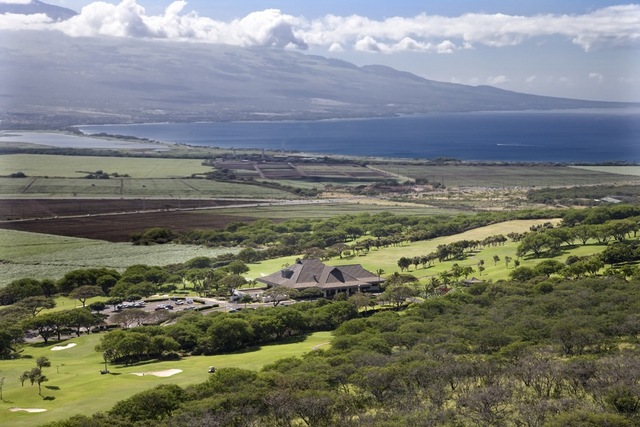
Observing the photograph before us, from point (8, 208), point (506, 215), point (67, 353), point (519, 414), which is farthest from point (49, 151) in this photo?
point (519, 414)

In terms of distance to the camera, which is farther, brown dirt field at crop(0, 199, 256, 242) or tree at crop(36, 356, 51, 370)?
brown dirt field at crop(0, 199, 256, 242)

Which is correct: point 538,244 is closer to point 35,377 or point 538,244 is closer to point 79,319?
point 79,319

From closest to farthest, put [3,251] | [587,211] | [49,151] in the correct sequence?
[3,251], [587,211], [49,151]

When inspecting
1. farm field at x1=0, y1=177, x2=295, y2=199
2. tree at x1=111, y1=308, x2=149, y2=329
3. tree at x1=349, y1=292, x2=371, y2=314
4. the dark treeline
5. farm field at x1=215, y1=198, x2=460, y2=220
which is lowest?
farm field at x1=0, y1=177, x2=295, y2=199

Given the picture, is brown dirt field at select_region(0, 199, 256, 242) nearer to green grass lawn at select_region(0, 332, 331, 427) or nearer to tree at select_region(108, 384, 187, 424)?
green grass lawn at select_region(0, 332, 331, 427)

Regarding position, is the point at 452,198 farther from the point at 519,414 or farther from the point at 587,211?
the point at 519,414

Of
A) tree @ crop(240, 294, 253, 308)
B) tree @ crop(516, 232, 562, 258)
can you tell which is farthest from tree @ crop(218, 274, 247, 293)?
tree @ crop(516, 232, 562, 258)
